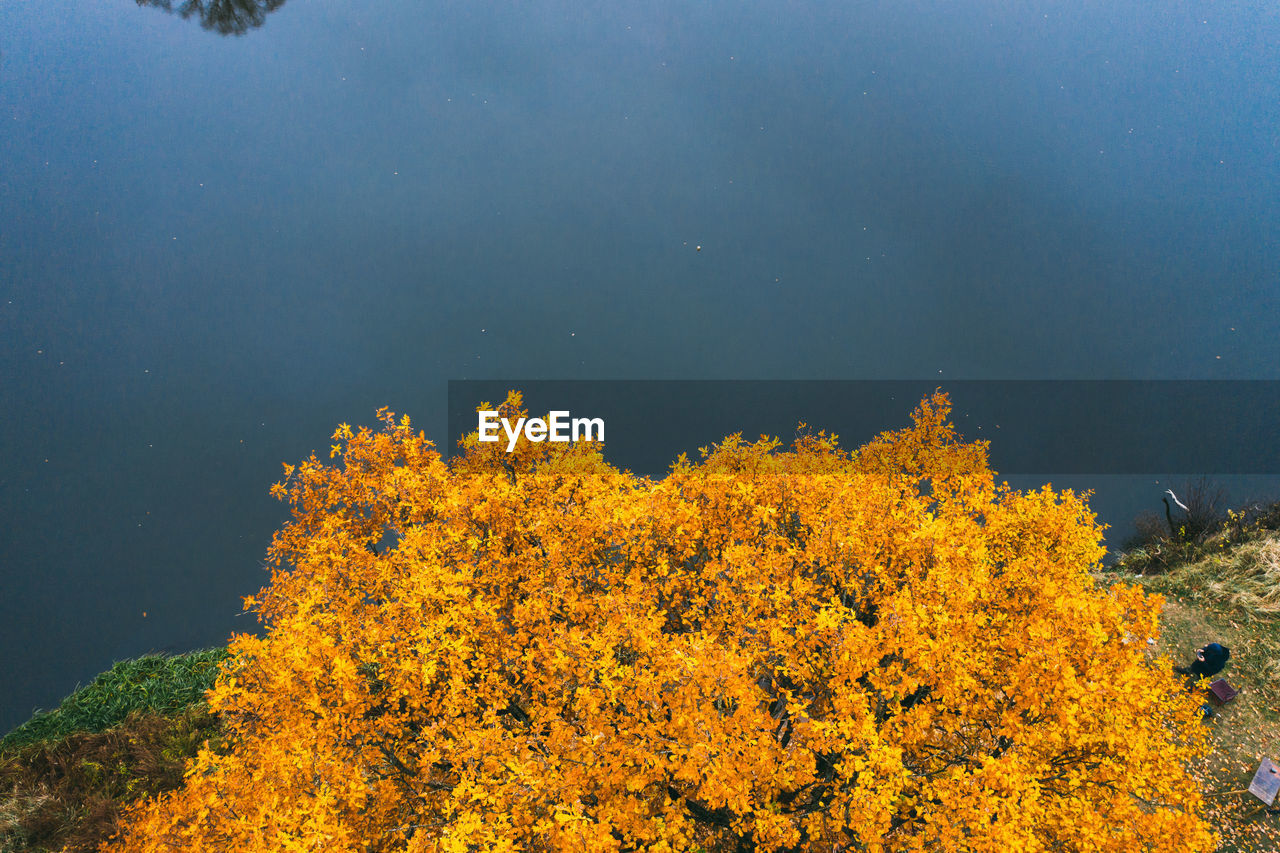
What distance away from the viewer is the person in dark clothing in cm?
2038

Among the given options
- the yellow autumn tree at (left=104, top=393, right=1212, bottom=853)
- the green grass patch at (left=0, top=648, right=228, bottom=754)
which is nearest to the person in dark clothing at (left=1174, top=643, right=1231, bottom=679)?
the yellow autumn tree at (left=104, top=393, right=1212, bottom=853)

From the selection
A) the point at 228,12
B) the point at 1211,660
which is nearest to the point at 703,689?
the point at 1211,660

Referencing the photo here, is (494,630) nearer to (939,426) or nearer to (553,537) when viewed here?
(553,537)

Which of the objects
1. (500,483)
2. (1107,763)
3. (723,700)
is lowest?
(1107,763)

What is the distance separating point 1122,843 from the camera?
1226 cm

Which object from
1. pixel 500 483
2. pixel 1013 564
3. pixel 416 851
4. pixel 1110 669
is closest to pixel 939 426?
pixel 1013 564

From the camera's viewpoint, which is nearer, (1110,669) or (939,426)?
(1110,669)

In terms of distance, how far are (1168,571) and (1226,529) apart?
3.60m

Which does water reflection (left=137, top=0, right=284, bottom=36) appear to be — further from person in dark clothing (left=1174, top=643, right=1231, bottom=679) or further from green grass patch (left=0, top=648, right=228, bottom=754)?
person in dark clothing (left=1174, top=643, right=1231, bottom=679)

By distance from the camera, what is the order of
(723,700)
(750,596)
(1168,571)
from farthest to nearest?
(1168,571)
(750,596)
(723,700)

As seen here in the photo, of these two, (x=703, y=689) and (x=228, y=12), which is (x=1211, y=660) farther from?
(x=228, y=12)

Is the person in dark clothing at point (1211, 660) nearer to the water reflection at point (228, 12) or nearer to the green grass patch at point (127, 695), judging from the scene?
the green grass patch at point (127, 695)

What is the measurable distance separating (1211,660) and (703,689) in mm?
19563

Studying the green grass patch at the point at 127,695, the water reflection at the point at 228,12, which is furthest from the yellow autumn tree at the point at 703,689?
the water reflection at the point at 228,12
